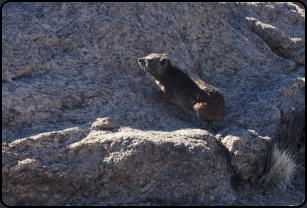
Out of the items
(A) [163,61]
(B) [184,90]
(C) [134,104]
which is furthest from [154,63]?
(C) [134,104]

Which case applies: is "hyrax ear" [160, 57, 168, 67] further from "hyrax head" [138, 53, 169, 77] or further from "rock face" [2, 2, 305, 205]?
"rock face" [2, 2, 305, 205]

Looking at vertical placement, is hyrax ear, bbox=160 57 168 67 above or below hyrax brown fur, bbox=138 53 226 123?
above

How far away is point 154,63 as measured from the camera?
6156 mm

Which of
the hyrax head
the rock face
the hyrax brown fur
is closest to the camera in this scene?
the rock face

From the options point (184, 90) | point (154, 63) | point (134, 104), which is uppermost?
point (154, 63)

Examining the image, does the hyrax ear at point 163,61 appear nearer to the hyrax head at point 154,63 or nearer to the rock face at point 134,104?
the hyrax head at point 154,63

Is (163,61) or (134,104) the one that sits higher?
(163,61)

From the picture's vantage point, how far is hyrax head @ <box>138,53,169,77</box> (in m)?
6.15

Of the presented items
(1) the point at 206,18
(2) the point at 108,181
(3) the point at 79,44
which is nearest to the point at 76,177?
(2) the point at 108,181

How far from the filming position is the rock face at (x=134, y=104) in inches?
175

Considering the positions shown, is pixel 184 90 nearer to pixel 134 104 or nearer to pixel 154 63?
pixel 154 63

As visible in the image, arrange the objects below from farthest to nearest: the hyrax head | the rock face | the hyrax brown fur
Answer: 1. the hyrax head
2. the hyrax brown fur
3. the rock face

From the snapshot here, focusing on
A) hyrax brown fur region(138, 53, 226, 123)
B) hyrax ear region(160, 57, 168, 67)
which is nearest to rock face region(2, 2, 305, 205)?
hyrax brown fur region(138, 53, 226, 123)

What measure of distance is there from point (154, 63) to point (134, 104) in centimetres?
98
